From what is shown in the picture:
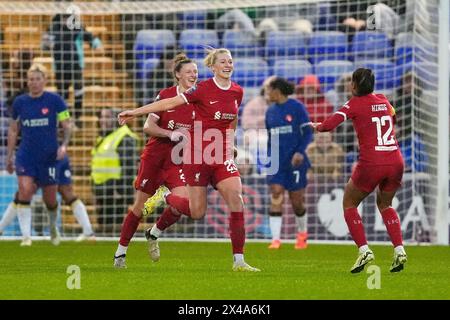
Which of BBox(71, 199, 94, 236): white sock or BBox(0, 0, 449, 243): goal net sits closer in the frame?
BBox(71, 199, 94, 236): white sock

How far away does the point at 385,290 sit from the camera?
8.84 metres

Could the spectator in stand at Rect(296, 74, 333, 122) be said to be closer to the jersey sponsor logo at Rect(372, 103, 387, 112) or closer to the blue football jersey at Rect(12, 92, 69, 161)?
the blue football jersey at Rect(12, 92, 69, 161)

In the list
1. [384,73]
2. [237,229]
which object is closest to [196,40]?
[384,73]

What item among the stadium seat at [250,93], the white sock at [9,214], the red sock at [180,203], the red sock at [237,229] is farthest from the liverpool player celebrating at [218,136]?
the stadium seat at [250,93]

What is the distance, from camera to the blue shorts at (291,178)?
1612 centimetres

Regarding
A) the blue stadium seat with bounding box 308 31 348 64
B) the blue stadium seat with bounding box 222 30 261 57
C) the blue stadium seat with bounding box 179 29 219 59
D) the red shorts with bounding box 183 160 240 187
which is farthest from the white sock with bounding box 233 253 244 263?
the blue stadium seat with bounding box 179 29 219 59

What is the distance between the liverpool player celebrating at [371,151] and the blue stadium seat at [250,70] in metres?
8.67

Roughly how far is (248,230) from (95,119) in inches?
128

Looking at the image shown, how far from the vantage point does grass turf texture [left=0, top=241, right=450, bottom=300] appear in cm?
857

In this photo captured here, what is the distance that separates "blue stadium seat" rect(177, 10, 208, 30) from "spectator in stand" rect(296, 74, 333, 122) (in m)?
2.34

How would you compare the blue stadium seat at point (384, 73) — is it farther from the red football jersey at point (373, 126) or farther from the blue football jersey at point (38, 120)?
the red football jersey at point (373, 126)

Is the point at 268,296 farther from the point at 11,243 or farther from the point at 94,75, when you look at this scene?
the point at 94,75

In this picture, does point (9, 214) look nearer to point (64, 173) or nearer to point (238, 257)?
point (64, 173)
